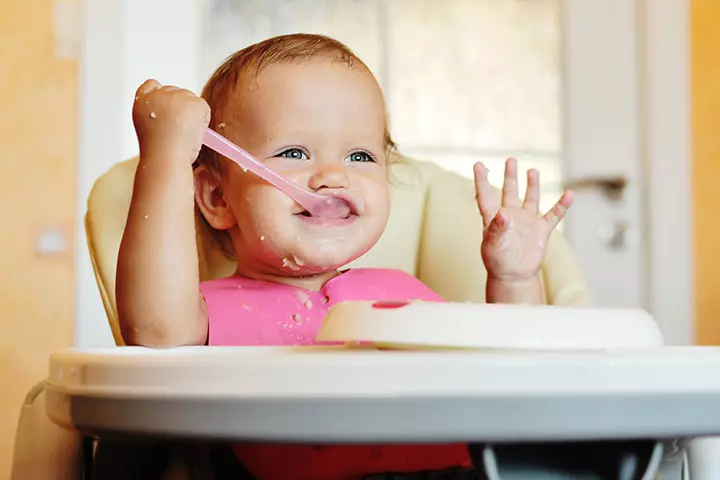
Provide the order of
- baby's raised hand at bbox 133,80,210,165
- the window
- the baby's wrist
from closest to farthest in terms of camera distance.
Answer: baby's raised hand at bbox 133,80,210,165 → the baby's wrist → the window

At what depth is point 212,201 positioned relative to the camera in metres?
1.04

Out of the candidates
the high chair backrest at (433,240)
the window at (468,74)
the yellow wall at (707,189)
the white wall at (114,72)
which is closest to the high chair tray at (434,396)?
the high chair backrest at (433,240)

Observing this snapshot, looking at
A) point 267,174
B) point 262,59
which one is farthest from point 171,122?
point 262,59

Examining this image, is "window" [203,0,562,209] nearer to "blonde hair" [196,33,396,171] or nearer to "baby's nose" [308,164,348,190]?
"blonde hair" [196,33,396,171]

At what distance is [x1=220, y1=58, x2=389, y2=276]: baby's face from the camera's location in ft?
2.96

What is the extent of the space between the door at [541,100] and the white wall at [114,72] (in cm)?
42

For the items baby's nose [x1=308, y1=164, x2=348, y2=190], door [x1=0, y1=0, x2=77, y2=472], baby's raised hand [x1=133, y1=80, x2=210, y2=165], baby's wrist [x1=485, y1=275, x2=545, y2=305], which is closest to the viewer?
baby's raised hand [x1=133, y1=80, x2=210, y2=165]

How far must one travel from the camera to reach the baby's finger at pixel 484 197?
1.05 meters

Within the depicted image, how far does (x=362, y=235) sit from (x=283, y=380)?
0.43m

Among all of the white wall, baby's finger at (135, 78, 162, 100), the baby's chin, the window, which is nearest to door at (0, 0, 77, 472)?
the white wall

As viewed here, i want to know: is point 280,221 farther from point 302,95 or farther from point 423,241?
point 423,241

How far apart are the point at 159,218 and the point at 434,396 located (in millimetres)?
318

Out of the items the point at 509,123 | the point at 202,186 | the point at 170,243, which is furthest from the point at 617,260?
the point at 170,243

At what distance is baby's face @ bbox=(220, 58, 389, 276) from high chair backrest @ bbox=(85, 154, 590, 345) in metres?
Result: 0.17
